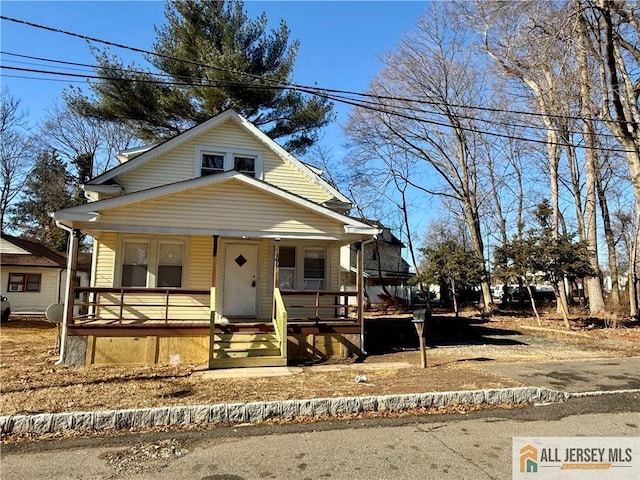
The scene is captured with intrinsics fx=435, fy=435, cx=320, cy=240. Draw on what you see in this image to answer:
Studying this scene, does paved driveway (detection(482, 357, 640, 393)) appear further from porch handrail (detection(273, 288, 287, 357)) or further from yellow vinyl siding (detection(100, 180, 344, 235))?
yellow vinyl siding (detection(100, 180, 344, 235))

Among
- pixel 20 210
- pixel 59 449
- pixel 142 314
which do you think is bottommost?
pixel 59 449

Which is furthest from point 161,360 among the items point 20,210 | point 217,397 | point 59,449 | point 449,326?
point 20,210

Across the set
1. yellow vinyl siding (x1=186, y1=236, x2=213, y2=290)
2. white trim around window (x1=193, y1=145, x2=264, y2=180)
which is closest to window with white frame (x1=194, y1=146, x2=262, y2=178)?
white trim around window (x1=193, y1=145, x2=264, y2=180)

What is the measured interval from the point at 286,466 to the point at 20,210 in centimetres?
4606

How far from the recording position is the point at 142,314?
36.9 ft

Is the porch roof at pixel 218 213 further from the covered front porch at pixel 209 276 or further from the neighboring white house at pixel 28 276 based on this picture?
the neighboring white house at pixel 28 276

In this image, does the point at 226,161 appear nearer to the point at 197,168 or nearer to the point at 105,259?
the point at 197,168

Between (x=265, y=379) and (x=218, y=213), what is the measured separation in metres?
4.19

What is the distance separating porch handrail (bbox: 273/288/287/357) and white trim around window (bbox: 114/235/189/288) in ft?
9.35

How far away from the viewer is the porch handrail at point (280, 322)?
Result: 9.30 meters

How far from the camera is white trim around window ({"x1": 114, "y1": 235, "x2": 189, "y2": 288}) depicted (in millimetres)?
11336

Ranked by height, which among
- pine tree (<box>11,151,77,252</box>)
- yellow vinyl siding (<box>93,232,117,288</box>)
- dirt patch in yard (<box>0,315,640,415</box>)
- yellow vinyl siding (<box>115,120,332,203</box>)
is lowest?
dirt patch in yard (<box>0,315,640,415</box>)

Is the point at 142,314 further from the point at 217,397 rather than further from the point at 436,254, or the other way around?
the point at 436,254

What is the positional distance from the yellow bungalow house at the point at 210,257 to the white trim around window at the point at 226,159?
0.03 metres
